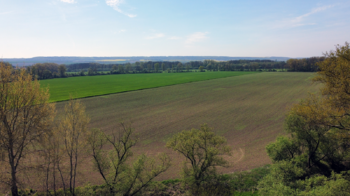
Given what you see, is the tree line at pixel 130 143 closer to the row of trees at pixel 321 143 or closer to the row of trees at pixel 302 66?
the row of trees at pixel 321 143

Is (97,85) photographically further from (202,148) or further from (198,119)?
(202,148)

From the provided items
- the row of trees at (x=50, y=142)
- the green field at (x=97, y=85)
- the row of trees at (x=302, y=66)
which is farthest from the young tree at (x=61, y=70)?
the row of trees at (x=302, y=66)

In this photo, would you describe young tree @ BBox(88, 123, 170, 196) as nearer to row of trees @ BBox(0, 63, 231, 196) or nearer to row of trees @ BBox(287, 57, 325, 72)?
row of trees @ BBox(0, 63, 231, 196)

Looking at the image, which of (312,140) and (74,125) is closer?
(74,125)

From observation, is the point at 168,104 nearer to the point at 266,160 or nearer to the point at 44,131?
the point at 266,160

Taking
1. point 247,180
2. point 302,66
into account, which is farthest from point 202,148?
point 302,66

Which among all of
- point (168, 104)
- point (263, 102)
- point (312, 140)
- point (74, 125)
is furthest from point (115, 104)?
point (312, 140)

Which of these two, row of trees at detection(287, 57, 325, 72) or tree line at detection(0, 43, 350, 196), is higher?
row of trees at detection(287, 57, 325, 72)

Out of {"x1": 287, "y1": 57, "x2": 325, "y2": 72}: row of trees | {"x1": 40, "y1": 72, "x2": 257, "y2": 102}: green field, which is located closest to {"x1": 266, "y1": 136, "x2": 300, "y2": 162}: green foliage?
{"x1": 40, "y1": 72, "x2": 257, "y2": 102}: green field
